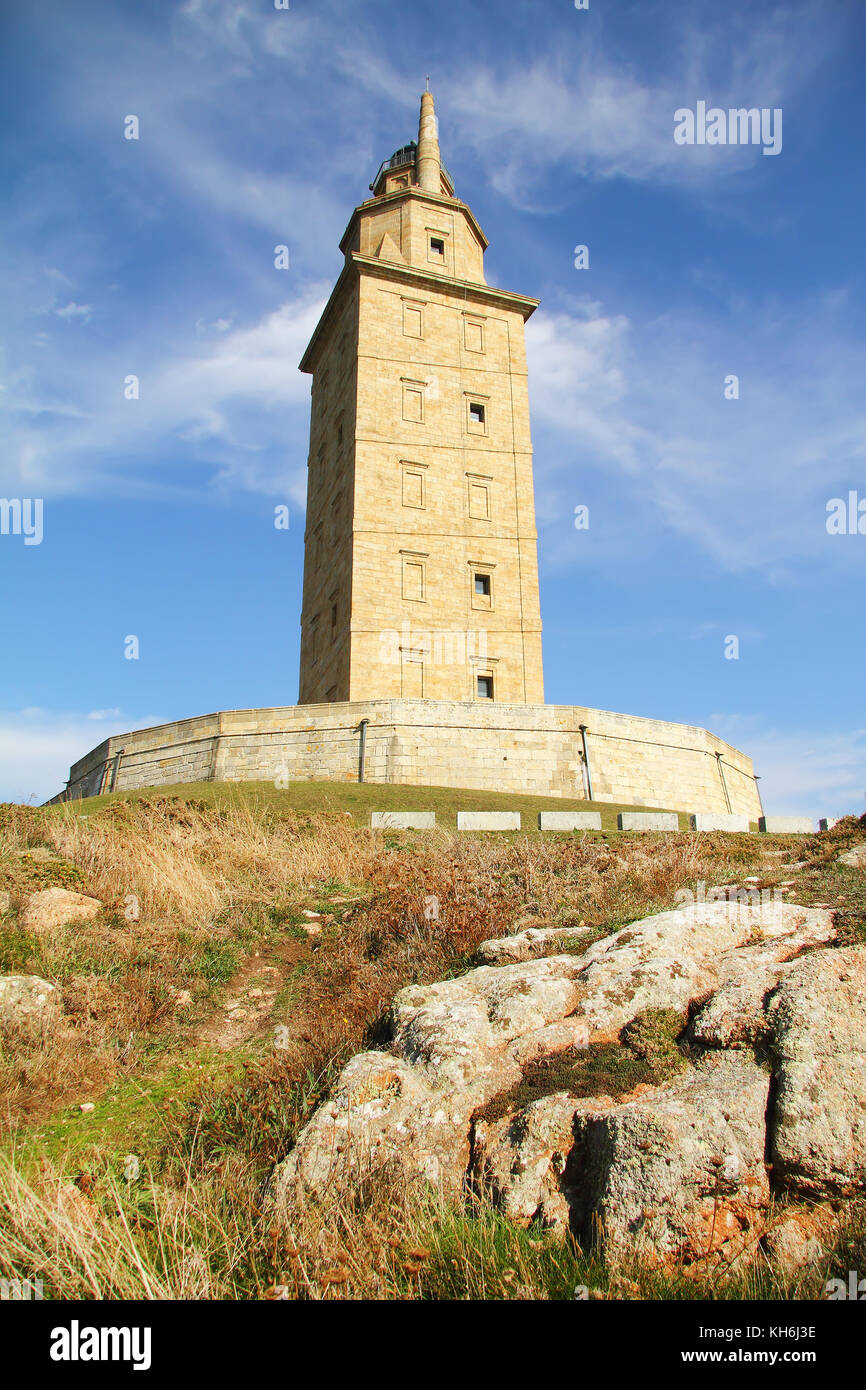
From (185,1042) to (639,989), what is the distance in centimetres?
373

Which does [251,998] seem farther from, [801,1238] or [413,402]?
[413,402]

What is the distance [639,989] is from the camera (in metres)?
5.65

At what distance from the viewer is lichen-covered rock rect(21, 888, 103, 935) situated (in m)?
8.41

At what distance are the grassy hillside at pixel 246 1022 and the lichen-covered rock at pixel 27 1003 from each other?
4.1 inches

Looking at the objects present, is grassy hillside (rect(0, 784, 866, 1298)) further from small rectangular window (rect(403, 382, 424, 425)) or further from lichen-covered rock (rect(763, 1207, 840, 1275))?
small rectangular window (rect(403, 382, 424, 425))

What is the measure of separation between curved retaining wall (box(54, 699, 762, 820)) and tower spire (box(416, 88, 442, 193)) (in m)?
29.2

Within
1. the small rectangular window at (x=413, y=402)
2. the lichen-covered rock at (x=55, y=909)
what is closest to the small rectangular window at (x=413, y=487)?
the small rectangular window at (x=413, y=402)

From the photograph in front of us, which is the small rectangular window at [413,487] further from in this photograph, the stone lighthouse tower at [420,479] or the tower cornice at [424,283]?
the tower cornice at [424,283]

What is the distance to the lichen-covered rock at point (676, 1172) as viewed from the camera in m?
3.87

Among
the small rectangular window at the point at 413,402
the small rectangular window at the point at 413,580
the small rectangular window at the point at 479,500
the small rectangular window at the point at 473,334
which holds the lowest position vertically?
the small rectangular window at the point at 413,580

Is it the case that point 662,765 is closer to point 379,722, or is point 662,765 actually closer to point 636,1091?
Answer: point 379,722

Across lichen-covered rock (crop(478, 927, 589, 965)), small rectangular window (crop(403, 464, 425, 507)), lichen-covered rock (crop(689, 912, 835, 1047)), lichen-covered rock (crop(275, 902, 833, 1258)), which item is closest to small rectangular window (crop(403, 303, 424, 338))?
small rectangular window (crop(403, 464, 425, 507))

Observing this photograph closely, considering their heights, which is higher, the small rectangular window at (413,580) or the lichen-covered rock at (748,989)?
the small rectangular window at (413,580)

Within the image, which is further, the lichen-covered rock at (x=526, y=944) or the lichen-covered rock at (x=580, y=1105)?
the lichen-covered rock at (x=526, y=944)
